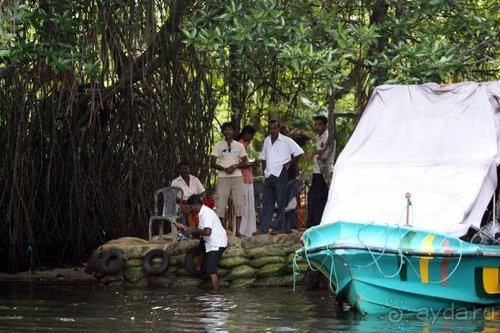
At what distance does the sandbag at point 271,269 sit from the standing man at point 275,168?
0.61 meters

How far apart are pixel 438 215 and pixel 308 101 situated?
21.5 feet

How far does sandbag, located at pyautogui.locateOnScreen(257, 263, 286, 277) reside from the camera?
50.1 ft

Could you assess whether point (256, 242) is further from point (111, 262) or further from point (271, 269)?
point (111, 262)

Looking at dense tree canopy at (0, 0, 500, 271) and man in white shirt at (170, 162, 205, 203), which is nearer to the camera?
dense tree canopy at (0, 0, 500, 271)

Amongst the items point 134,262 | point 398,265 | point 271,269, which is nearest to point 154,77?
point 134,262

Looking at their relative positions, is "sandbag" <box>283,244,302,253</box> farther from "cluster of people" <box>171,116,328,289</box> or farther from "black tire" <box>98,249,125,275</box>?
"black tire" <box>98,249,125,275</box>

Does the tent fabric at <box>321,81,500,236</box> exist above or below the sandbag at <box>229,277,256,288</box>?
above

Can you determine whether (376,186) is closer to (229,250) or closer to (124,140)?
(229,250)

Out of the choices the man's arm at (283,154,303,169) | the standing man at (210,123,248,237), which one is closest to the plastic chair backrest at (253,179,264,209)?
the standing man at (210,123,248,237)

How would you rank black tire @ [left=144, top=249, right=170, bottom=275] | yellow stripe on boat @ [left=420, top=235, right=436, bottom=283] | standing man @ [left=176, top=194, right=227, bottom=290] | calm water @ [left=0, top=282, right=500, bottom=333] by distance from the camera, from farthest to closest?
black tire @ [left=144, top=249, right=170, bottom=275], standing man @ [left=176, top=194, right=227, bottom=290], yellow stripe on boat @ [left=420, top=235, right=436, bottom=283], calm water @ [left=0, top=282, right=500, bottom=333]

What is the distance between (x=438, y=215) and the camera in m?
12.5

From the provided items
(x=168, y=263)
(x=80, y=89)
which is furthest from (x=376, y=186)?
(x=80, y=89)

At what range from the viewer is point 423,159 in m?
13.1

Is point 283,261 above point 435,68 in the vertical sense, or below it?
below
